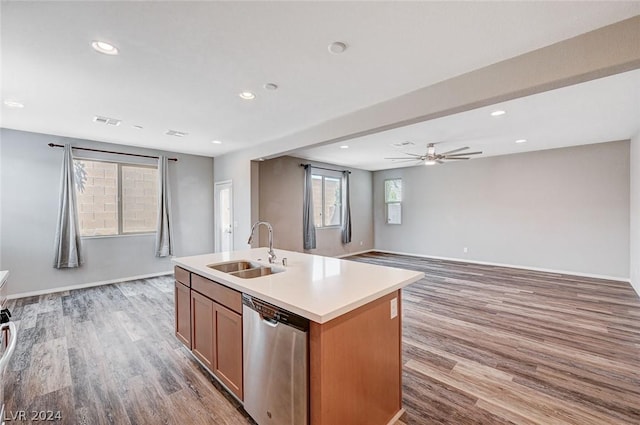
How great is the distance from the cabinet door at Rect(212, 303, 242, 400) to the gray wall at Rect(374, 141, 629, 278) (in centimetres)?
670

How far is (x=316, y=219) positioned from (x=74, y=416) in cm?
588

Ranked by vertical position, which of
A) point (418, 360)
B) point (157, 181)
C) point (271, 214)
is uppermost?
point (157, 181)

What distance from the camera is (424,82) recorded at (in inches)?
104

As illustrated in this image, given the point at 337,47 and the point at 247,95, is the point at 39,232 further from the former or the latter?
the point at 337,47

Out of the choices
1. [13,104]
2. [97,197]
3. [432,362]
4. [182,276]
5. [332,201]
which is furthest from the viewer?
[332,201]

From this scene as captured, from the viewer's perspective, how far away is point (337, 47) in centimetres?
211

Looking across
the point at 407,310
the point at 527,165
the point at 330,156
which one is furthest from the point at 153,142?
the point at 527,165

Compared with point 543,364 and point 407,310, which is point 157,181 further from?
point 543,364

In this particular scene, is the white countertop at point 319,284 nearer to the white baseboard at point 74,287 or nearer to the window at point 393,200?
the white baseboard at point 74,287

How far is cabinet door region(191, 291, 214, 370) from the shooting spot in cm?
224

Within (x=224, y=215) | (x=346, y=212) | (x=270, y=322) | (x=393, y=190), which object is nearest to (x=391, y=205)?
(x=393, y=190)

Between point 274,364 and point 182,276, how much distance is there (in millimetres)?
1519

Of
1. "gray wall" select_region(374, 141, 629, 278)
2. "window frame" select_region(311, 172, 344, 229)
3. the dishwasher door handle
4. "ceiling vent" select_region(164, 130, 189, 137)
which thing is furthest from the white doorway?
"gray wall" select_region(374, 141, 629, 278)

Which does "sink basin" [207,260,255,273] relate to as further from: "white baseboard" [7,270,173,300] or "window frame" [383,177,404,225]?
"window frame" [383,177,404,225]
